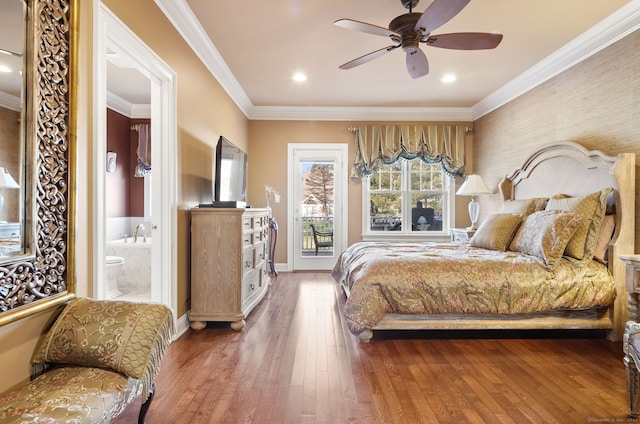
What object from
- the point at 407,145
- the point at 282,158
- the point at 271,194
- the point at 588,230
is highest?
the point at 407,145

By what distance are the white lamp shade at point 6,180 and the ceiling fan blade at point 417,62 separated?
257 cm

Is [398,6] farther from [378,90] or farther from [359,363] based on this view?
[359,363]

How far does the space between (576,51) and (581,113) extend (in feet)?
1.95

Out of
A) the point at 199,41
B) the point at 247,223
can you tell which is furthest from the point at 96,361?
the point at 199,41

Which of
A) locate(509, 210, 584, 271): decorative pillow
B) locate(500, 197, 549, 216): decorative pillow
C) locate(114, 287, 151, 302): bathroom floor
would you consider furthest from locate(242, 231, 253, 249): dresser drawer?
locate(500, 197, 549, 216): decorative pillow

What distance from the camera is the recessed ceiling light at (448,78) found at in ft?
13.9

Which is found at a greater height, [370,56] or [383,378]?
[370,56]

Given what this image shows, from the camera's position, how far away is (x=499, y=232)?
3449 millimetres

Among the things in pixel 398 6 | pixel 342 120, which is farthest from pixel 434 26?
pixel 342 120

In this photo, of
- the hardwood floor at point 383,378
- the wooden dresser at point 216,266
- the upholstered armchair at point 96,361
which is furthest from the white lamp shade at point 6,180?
the wooden dresser at point 216,266

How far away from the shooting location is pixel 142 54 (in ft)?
7.79

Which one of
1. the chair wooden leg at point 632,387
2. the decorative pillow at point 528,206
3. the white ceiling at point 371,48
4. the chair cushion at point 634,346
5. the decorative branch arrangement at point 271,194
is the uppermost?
the white ceiling at point 371,48

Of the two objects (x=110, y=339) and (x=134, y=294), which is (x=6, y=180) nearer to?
(x=110, y=339)

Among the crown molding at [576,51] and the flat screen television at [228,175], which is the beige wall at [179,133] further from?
the crown molding at [576,51]
